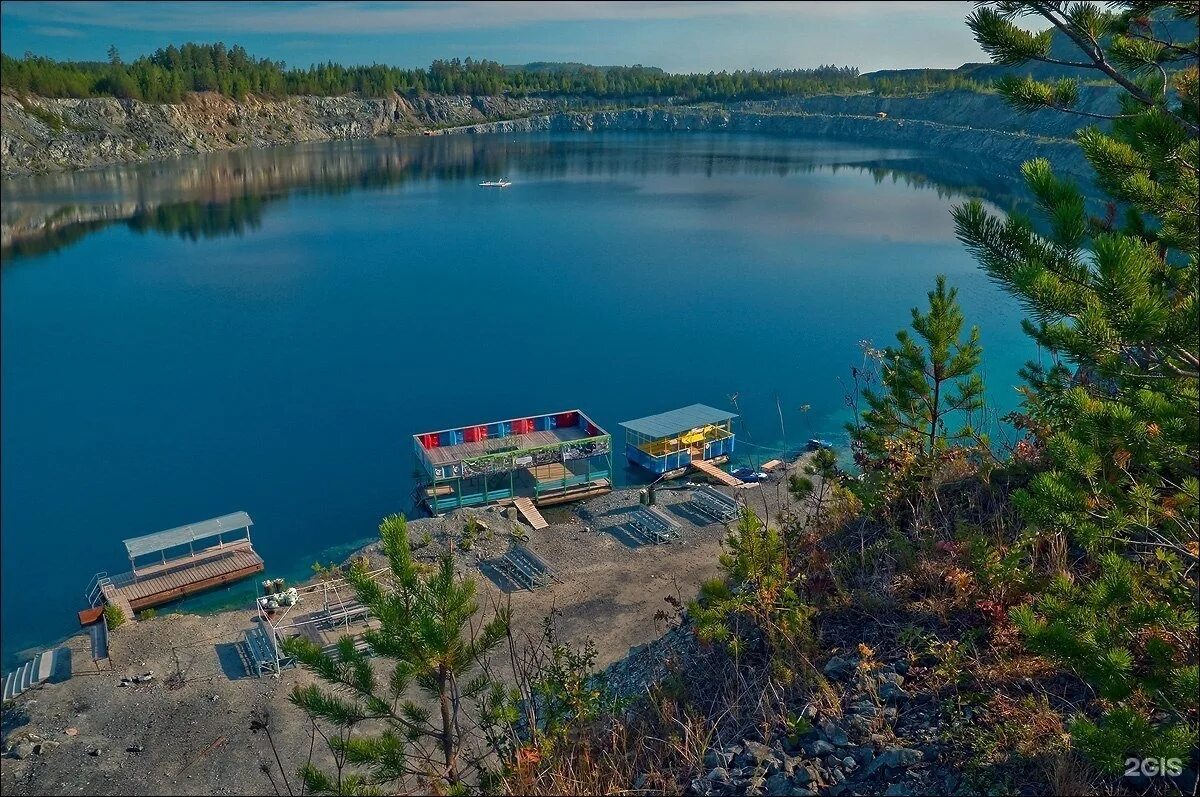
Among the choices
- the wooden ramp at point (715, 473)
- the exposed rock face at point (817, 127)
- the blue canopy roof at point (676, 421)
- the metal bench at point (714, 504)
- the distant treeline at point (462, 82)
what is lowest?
the wooden ramp at point (715, 473)

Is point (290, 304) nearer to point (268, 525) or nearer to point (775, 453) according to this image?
point (268, 525)

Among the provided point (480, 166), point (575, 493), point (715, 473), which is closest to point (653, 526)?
point (575, 493)

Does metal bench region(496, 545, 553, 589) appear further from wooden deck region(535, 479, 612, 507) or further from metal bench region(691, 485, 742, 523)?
metal bench region(691, 485, 742, 523)

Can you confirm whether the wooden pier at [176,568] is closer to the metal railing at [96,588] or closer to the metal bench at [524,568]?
the metal railing at [96,588]

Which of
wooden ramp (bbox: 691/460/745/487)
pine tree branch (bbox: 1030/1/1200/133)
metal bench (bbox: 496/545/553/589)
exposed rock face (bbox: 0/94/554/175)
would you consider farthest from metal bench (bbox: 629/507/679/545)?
pine tree branch (bbox: 1030/1/1200/133)

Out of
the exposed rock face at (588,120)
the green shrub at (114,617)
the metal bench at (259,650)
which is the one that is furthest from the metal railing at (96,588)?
the exposed rock face at (588,120)

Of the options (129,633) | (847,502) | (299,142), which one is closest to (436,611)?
(847,502)

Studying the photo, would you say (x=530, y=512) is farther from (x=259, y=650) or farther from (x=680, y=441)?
(x=259, y=650)
